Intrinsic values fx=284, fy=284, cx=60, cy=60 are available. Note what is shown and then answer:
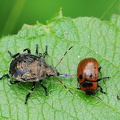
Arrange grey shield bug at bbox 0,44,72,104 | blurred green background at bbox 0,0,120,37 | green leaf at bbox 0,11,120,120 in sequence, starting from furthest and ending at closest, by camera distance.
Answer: blurred green background at bbox 0,0,120,37
grey shield bug at bbox 0,44,72,104
green leaf at bbox 0,11,120,120

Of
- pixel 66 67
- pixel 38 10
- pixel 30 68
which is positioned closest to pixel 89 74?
pixel 66 67

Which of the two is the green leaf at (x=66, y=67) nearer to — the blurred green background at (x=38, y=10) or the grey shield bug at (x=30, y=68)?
the grey shield bug at (x=30, y=68)

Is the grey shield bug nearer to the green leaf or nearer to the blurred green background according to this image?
the green leaf

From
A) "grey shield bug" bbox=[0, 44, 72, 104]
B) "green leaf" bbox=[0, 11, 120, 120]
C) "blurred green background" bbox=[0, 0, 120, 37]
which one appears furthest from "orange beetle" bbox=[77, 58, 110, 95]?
"blurred green background" bbox=[0, 0, 120, 37]

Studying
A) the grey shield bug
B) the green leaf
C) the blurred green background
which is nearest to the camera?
the green leaf

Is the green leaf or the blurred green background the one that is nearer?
the green leaf

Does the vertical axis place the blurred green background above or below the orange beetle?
above

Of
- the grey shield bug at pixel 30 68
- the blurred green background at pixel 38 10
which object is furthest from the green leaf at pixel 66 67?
the blurred green background at pixel 38 10
